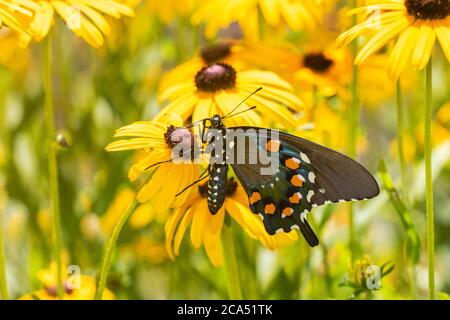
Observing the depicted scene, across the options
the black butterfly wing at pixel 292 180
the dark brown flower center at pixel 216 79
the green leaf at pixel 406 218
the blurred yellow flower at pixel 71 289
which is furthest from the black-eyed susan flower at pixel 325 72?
the blurred yellow flower at pixel 71 289

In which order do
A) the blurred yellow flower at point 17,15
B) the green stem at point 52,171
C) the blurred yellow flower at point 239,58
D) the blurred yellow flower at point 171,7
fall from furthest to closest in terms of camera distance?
the blurred yellow flower at point 171,7 < the blurred yellow flower at point 239,58 < the green stem at point 52,171 < the blurred yellow flower at point 17,15

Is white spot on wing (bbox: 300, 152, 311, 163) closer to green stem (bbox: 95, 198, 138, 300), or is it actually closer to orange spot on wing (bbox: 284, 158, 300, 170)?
orange spot on wing (bbox: 284, 158, 300, 170)

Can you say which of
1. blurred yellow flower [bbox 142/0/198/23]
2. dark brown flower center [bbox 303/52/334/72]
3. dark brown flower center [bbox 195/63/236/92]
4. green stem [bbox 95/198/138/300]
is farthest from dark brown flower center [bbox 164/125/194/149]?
blurred yellow flower [bbox 142/0/198/23]

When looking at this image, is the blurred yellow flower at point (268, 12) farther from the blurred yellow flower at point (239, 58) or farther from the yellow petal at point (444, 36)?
the yellow petal at point (444, 36)

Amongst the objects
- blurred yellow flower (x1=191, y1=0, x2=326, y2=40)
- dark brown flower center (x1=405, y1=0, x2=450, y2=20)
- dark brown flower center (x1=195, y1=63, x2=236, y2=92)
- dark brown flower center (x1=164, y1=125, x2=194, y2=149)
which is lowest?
dark brown flower center (x1=164, y1=125, x2=194, y2=149)

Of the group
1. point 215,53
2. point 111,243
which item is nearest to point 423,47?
point 111,243

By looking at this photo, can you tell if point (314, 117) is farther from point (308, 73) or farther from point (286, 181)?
point (286, 181)
